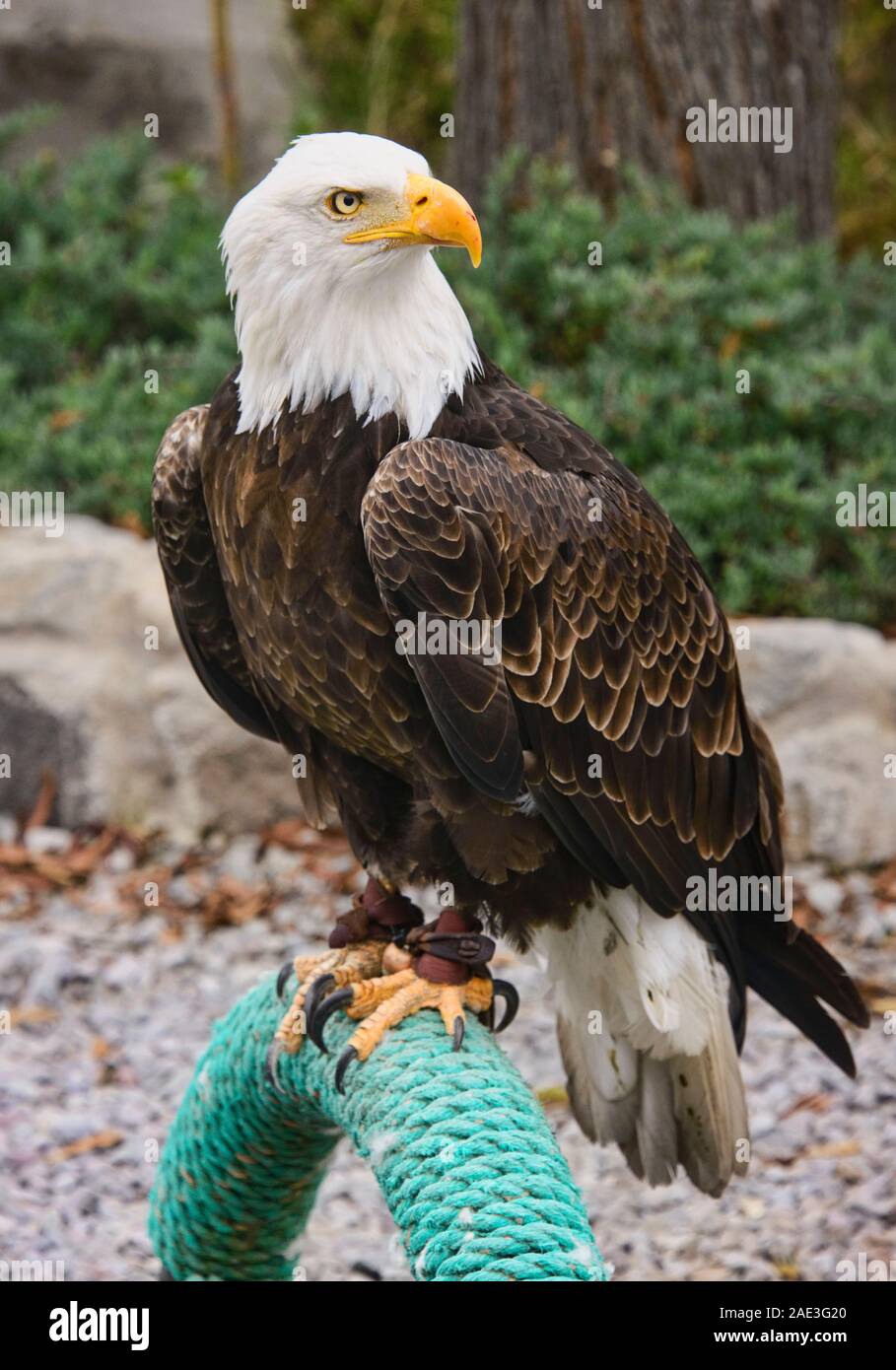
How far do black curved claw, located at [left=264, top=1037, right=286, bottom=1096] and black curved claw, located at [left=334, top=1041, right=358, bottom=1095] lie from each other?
16 centimetres

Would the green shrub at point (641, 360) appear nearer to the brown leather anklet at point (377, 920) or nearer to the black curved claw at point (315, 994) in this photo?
the brown leather anklet at point (377, 920)

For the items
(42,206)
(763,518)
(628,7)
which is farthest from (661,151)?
(42,206)

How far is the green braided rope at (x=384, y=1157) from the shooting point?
212 centimetres

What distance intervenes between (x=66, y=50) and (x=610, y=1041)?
685cm

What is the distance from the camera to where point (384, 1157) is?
236 cm

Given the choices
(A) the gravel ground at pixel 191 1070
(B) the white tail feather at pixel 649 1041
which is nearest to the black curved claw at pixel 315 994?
(B) the white tail feather at pixel 649 1041

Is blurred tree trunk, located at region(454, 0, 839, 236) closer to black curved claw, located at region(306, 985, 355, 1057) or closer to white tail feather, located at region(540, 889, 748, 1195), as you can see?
white tail feather, located at region(540, 889, 748, 1195)

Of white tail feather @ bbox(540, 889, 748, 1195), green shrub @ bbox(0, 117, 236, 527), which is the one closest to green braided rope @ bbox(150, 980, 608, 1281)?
white tail feather @ bbox(540, 889, 748, 1195)

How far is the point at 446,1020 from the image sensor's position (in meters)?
2.79

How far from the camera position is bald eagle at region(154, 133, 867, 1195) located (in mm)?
2627

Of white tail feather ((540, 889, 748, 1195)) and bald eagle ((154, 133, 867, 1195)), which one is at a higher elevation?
bald eagle ((154, 133, 867, 1195))

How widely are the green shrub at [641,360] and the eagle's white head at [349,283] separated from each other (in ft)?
7.95

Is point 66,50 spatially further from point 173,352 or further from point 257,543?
point 257,543

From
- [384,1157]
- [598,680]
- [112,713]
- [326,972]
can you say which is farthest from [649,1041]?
[112,713]
